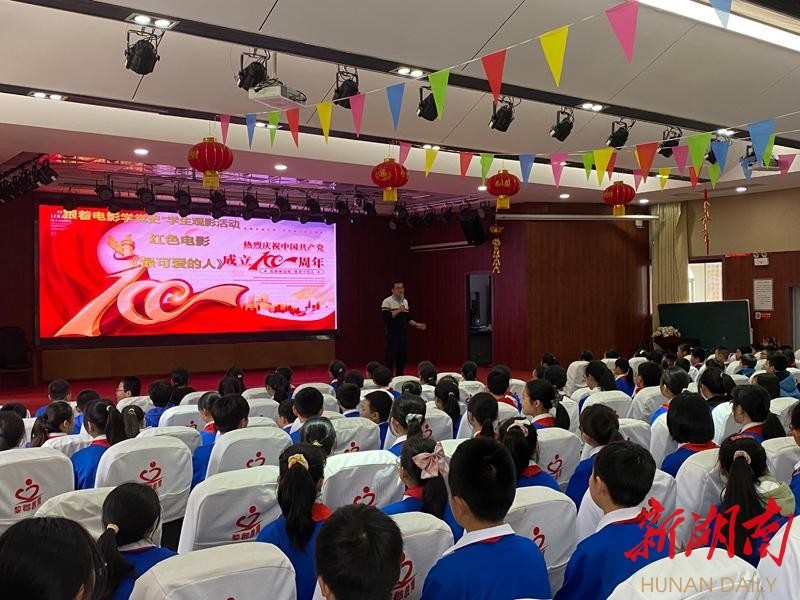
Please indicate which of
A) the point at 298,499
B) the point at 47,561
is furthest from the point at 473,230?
the point at 47,561

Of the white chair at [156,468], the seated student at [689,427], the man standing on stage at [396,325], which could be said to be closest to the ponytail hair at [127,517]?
the white chair at [156,468]

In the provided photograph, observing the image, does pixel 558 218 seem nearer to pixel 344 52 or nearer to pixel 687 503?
pixel 344 52

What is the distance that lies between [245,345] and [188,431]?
28.6 feet

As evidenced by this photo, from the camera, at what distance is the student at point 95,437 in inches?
133

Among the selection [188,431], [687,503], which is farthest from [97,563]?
[188,431]

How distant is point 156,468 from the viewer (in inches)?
128

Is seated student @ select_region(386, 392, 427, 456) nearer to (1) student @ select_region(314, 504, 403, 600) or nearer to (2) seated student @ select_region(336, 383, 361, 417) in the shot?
(2) seated student @ select_region(336, 383, 361, 417)

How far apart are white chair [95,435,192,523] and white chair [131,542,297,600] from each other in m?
1.56

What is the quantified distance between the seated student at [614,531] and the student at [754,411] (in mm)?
1646

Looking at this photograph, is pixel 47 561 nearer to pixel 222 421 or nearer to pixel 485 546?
pixel 485 546

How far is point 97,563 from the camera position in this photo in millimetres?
1357

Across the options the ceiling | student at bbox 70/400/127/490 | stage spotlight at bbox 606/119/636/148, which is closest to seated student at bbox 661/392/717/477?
student at bbox 70/400/127/490

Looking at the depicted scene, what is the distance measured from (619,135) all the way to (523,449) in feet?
18.7

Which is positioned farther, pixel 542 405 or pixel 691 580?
pixel 542 405
